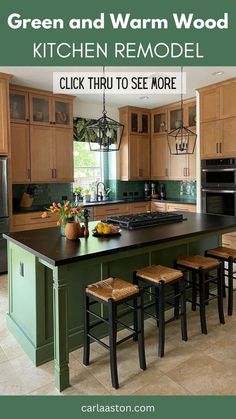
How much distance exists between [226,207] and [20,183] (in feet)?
10.3

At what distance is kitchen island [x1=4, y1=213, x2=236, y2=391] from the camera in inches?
81.4

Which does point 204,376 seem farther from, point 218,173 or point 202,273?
point 218,173

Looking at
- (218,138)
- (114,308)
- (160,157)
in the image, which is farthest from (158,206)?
(114,308)

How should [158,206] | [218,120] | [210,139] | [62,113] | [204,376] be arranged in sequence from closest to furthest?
[204,376] < [218,120] < [210,139] < [62,113] < [158,206]

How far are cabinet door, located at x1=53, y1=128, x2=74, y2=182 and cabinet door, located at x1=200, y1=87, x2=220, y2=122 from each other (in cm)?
216

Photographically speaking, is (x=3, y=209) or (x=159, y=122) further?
(x=159, y=122)

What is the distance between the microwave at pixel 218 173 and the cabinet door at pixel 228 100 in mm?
671

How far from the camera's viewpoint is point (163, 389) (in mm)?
2072

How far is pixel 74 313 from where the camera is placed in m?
2.54

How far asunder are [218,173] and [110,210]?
1955 mm

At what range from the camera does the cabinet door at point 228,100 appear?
457cm

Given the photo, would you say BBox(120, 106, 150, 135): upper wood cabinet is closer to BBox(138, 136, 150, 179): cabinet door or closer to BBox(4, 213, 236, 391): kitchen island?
BBox(138, 136, 150, 179): cabinet door

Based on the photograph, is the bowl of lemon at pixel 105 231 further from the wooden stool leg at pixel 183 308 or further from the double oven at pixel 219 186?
the double oven at pixel 219 186

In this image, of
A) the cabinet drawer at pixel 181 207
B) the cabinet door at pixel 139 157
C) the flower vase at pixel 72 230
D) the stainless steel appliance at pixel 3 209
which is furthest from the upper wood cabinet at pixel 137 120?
the flower vase at pixel 72 230
